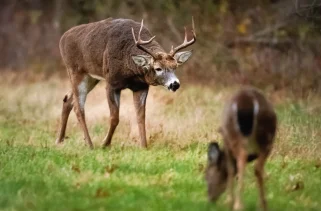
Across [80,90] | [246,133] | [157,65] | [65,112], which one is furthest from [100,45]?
[246,133]

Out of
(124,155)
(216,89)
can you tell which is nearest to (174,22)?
(216,89)

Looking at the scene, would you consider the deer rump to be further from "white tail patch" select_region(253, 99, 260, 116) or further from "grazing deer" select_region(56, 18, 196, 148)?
"grazing deer" select_region(56, 18, 196, 148)

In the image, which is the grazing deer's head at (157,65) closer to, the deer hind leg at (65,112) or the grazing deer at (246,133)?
the deer hind leg at (65,112)

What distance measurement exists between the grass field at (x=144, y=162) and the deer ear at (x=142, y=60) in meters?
1.11

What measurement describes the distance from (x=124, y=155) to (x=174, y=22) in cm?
1440

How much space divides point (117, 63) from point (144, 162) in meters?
2.82

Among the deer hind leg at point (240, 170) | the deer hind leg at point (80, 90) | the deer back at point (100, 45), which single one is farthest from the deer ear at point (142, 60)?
the deer hind leg at point (240, 170)

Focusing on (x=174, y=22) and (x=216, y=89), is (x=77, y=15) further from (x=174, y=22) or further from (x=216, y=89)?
(x=216, y=89)

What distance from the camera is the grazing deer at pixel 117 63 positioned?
42.4 feet

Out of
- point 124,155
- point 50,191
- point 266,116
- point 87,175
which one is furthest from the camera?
point 124,155

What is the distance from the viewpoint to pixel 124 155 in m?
11.5

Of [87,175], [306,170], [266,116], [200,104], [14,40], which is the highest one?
[266,116]

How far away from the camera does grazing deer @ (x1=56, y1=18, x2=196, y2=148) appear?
12938mm

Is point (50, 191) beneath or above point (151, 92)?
above
